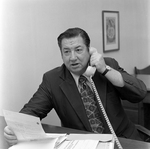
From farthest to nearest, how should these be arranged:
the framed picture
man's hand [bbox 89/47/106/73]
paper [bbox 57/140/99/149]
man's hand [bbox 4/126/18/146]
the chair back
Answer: the chair back
the framed picture
man's hand [bbox 89/47/106/73]
man's hand [bbox 4/126/18/146]
paper [bbox 57/140/99/149]

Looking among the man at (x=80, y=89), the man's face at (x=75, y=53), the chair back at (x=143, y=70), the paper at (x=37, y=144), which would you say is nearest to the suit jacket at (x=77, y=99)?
the man at (x=80, y=89)

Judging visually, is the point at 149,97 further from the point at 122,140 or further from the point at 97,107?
the point at 122,140

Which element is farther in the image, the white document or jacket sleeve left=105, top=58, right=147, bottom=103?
jacket sleeve left=105, top=58, right=147, bottom=103

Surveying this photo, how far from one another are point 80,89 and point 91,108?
0.17 metres

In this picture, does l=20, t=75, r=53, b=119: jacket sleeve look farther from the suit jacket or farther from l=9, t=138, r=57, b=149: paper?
l=9, t=138, r=57, b=149: paper

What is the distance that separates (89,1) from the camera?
3111mm

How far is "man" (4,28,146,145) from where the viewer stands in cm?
178

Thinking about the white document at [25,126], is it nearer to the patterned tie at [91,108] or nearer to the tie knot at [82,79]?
the patterned tie at [91,108]

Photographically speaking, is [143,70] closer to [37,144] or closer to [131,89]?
[131,89]

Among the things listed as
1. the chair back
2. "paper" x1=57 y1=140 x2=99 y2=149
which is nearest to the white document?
"paper" x1=57 y1=140 x2=99 y2=149

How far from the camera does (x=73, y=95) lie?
1.87 metres

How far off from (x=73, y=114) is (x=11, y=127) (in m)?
0.60

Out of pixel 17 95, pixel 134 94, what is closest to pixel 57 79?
pixel 17 95

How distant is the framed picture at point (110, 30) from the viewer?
11.4ft
